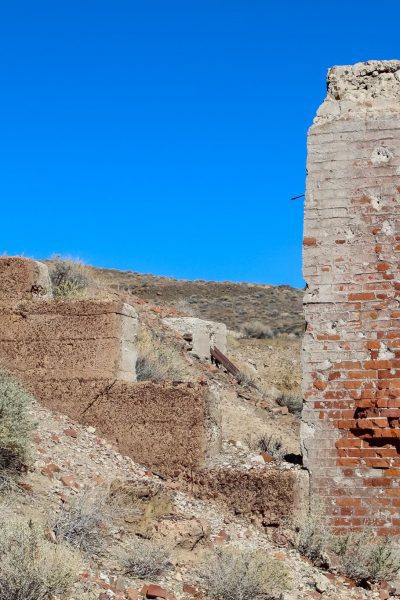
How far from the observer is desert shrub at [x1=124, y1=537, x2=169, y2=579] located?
548 cm

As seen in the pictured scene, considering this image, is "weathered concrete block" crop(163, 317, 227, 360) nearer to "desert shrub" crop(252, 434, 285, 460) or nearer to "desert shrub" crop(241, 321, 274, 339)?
"desert shrub" crop(252, 434, 285, 460)

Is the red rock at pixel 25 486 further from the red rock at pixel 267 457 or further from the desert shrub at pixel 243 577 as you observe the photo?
the red rock at pixel 267 457

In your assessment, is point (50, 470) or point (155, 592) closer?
point (155, 592)

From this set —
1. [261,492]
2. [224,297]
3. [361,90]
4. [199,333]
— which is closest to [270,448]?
[261,492]

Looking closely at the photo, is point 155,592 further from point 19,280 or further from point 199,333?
point 199,333

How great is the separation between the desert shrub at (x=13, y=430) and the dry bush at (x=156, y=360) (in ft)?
13.5

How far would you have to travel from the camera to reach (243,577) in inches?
212

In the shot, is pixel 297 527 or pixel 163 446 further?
pixel 163 446

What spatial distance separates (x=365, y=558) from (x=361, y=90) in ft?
13.5

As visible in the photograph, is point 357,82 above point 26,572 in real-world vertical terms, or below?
above

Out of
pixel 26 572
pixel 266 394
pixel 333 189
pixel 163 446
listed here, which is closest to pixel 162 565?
pixel 26 572

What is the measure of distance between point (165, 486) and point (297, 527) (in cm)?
122

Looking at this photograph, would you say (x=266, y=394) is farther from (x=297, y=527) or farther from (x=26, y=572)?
(x=26, y=572)

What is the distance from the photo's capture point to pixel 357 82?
24.8ft
